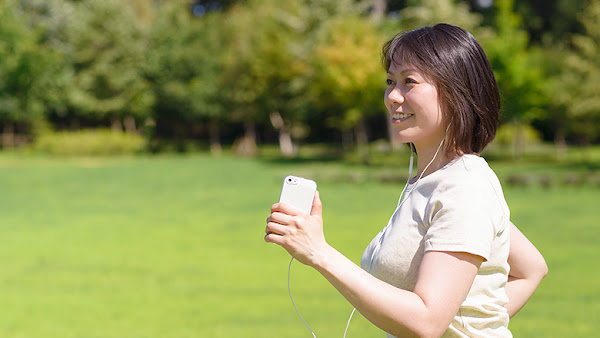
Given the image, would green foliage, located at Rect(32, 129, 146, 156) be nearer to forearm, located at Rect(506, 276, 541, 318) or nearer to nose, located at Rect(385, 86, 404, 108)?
forearm, located at Rect(506, 276, 541, 318)

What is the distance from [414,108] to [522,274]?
2.53ft

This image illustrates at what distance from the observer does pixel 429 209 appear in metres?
1.76

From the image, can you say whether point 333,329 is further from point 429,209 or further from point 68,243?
point 68,243

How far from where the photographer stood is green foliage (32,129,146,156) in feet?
133

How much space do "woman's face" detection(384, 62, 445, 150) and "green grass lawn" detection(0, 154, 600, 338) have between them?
494 cm

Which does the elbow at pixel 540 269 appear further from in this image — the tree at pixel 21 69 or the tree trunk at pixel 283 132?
the tree trunk at pixel 283 132

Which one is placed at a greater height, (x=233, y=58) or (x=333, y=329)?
(x=233, y=58)

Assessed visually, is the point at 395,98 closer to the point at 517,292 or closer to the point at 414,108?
the point at 414,108

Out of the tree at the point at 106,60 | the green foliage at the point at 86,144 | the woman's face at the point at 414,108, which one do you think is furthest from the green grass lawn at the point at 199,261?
the tree at the point at 106,60

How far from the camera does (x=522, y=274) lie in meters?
2.21

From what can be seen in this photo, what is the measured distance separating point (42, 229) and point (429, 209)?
1302 cm

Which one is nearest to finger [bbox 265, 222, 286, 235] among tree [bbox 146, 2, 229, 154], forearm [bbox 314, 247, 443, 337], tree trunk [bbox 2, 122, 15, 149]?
forearm [bbox 314, 247, 443, 337]

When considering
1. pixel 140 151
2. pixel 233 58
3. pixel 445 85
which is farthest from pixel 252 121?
pixel 445 85

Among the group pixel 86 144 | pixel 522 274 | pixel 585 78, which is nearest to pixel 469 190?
pixel 522 274
